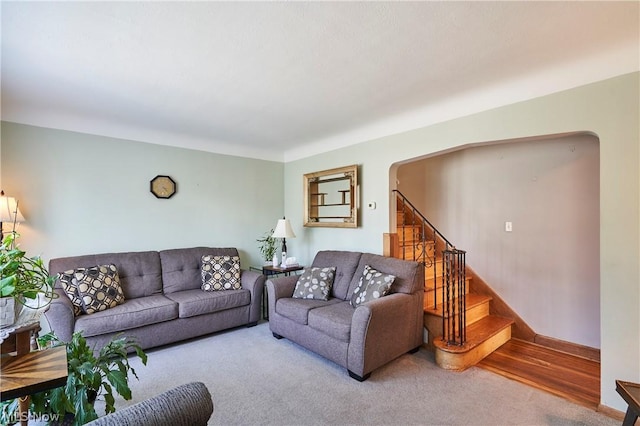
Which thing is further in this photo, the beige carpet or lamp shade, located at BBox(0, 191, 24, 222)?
lamp shade, located at BBox(0, 191, 24, 222)

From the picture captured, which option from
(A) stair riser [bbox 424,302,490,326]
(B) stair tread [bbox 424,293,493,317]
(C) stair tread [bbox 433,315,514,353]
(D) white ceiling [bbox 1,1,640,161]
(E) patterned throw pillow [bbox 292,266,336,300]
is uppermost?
(D) white ceiling [bbox 1,1,640,161]

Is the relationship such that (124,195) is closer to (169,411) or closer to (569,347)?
(169,411)

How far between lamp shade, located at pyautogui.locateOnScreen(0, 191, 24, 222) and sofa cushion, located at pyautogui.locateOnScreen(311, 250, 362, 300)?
2.98 m

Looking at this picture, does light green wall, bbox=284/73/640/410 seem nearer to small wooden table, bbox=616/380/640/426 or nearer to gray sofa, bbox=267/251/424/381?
small wooden table, bbox=616/380/640/426

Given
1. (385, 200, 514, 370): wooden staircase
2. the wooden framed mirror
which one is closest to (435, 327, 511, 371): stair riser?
(385, 200, 514, 370): wooden staircase

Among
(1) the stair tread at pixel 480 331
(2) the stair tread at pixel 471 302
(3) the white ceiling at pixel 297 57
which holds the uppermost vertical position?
(3) the white ceiling at pixel 297 57

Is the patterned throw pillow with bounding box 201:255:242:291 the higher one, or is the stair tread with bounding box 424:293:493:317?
the patterned throw pillow with bounding box 201:255:242:291

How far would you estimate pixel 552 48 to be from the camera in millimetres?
1993

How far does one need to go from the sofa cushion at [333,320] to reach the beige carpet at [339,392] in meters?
0.33

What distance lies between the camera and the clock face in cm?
385

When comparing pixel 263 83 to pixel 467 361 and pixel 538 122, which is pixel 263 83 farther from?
pixel 467 361

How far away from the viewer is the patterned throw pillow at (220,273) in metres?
3.68

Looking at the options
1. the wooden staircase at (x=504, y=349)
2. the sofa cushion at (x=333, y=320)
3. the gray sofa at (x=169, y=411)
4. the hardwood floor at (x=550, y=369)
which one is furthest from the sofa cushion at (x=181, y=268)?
the hardwood floor at (x=550, y=369)

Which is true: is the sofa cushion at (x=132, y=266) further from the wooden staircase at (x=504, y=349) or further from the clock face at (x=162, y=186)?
the wooden staircase at (x=504, y=349)
